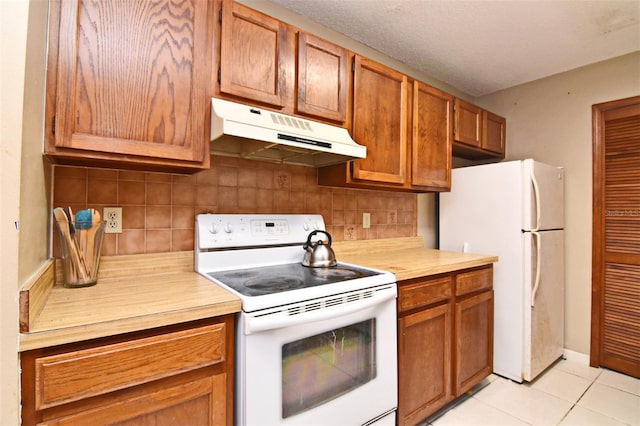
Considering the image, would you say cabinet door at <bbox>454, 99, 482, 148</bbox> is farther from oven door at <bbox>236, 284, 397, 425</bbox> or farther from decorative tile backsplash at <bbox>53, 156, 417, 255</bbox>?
oven door at <bbox>236, 284, 397, 425</bbox>

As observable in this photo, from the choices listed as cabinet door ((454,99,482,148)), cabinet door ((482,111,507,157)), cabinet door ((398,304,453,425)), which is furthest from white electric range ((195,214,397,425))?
cabinet door ((482,111,507,157))

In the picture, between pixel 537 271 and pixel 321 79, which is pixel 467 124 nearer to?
pixel 537 271

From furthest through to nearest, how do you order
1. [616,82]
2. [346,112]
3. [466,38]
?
[616,82] → [466,38] → [346,112]

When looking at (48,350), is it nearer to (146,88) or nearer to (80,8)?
(146,88)

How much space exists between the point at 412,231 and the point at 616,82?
1915 millimetres

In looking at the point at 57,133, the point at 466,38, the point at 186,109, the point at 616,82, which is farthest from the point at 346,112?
the point at 616,82

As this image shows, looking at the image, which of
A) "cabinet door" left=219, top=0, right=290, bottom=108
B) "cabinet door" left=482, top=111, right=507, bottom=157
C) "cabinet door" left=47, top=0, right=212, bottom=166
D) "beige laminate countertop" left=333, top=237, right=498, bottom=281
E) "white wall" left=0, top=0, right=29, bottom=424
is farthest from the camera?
"cabinet door" left=482, top=111, right=507, bottom=157

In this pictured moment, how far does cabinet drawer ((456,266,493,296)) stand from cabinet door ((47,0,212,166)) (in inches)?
63.8

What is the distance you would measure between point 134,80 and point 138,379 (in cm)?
103

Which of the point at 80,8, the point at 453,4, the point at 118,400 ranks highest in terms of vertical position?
the point at 453,4

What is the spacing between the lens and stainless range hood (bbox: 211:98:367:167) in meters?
1.28

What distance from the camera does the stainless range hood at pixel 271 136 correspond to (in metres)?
1.28

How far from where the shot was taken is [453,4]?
184 cm

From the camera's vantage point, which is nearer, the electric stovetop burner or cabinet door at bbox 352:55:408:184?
the electric stovetop burner
